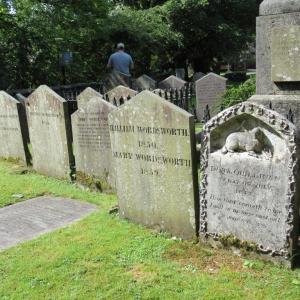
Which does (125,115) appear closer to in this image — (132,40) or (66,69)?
(66,69)

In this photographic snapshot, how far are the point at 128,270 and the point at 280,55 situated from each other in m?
4.91

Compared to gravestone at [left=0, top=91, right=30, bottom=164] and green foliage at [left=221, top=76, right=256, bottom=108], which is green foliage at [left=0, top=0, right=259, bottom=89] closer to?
gravestone at [left=0, top=91, right=30, bottom=164]

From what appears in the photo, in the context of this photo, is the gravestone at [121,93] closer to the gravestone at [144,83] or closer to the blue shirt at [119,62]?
the blue shirt at [119,62]

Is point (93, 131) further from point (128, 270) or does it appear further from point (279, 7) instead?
point (279, 7)

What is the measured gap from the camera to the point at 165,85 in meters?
16.4

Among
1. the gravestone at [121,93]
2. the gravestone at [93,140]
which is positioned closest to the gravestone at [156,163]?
the gravestone at [93,140]

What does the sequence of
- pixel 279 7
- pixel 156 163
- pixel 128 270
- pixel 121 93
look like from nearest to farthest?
pixel 128 270, pixel 156 163, pixel 279 7, pixel 121 93

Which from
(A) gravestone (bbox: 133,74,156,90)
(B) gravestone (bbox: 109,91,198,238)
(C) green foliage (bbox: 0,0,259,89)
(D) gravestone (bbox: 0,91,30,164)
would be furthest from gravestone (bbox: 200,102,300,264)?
(C) green foliage (bbox: 0,0,259,89)

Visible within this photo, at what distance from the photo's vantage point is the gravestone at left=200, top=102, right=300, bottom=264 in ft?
12.9

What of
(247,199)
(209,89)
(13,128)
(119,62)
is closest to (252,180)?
(247,199)

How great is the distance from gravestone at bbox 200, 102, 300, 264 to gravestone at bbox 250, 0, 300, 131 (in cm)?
322

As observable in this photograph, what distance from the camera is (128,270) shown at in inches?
169

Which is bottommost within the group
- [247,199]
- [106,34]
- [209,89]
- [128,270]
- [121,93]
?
[128,270]

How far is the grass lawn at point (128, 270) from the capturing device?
3.84 meters
